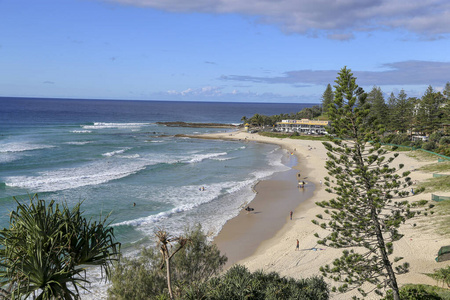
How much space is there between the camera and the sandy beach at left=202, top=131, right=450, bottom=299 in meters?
15.9

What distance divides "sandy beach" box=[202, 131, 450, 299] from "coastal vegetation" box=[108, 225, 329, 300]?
16.2ft

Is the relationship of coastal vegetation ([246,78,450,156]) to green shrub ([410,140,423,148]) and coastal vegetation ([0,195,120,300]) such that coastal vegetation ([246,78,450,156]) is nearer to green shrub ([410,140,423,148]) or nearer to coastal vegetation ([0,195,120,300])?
green shrub ([410,140,423,148])

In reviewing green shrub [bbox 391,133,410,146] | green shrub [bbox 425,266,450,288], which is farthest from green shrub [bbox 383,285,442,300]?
green shrub [bbox 391,133,410,146]

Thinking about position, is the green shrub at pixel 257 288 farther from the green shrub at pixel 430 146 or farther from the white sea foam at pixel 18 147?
the white sea foam at pixel 18 147

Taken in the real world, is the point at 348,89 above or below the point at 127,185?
above

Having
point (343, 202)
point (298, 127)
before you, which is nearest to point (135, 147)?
point (298, 127)

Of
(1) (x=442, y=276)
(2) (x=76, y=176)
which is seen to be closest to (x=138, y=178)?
(2) (x=76, y=176)

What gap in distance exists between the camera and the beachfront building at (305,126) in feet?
235

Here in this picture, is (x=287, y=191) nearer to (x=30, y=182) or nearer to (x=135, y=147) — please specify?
(x=30, y=182)

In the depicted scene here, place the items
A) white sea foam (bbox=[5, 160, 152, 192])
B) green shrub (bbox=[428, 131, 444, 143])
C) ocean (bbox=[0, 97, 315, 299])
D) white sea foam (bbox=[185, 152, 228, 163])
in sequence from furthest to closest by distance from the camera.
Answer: white sea foam (bbox=[185, 152, 228, 163]), green shrub (bbox=[428, 131, 444, 143]), white sea foam (bbox=[5, 160, 152, 192]), ocean (bbox=[0, 97, 315, 299])

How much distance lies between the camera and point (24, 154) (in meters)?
43.1

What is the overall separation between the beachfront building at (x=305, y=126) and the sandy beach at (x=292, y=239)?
1564 inches

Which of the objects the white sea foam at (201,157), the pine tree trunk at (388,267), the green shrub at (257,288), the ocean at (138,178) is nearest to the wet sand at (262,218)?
the ocean at (138,178)

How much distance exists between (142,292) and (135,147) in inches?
1792
